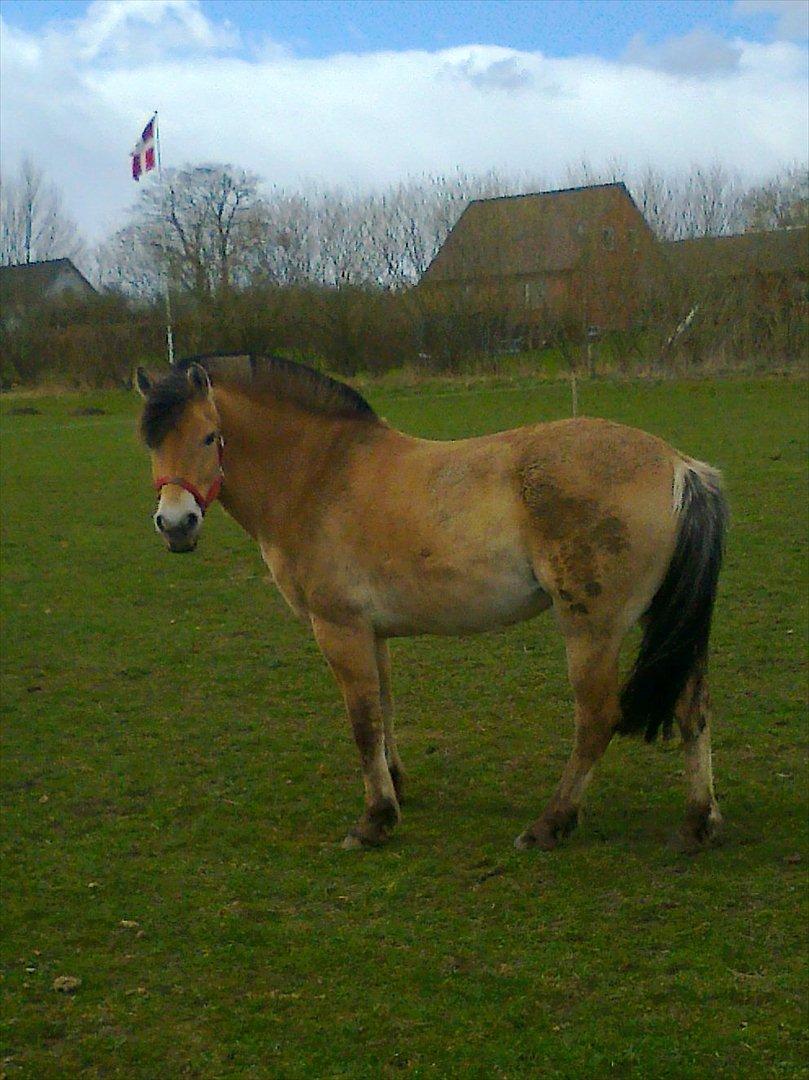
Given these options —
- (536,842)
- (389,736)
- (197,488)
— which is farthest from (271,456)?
(536,842)

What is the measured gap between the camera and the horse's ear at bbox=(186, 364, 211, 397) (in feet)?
15.0

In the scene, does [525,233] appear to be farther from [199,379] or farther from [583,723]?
[583,723]

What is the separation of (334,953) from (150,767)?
221 cm

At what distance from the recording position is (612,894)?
3998mm

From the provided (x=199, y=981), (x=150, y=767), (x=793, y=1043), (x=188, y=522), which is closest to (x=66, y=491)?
(x=150, y=767)

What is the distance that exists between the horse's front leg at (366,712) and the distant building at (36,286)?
33691 millimetres

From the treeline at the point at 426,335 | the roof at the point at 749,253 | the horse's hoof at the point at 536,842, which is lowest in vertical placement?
the horse's hoof at the point at 536,842

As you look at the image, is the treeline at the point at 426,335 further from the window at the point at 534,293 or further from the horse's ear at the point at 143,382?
the horse's ear at the point at 143,382

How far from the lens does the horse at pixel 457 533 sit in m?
4.18

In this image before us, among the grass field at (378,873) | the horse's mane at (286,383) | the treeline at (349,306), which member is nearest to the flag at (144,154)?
the treeline at (349,306)

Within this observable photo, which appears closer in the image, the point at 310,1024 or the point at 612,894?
the point at 310,1024

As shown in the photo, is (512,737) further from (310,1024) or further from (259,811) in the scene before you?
(310,1024)

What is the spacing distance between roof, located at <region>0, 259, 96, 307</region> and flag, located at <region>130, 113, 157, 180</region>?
41.3ft

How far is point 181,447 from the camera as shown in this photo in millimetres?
4531
